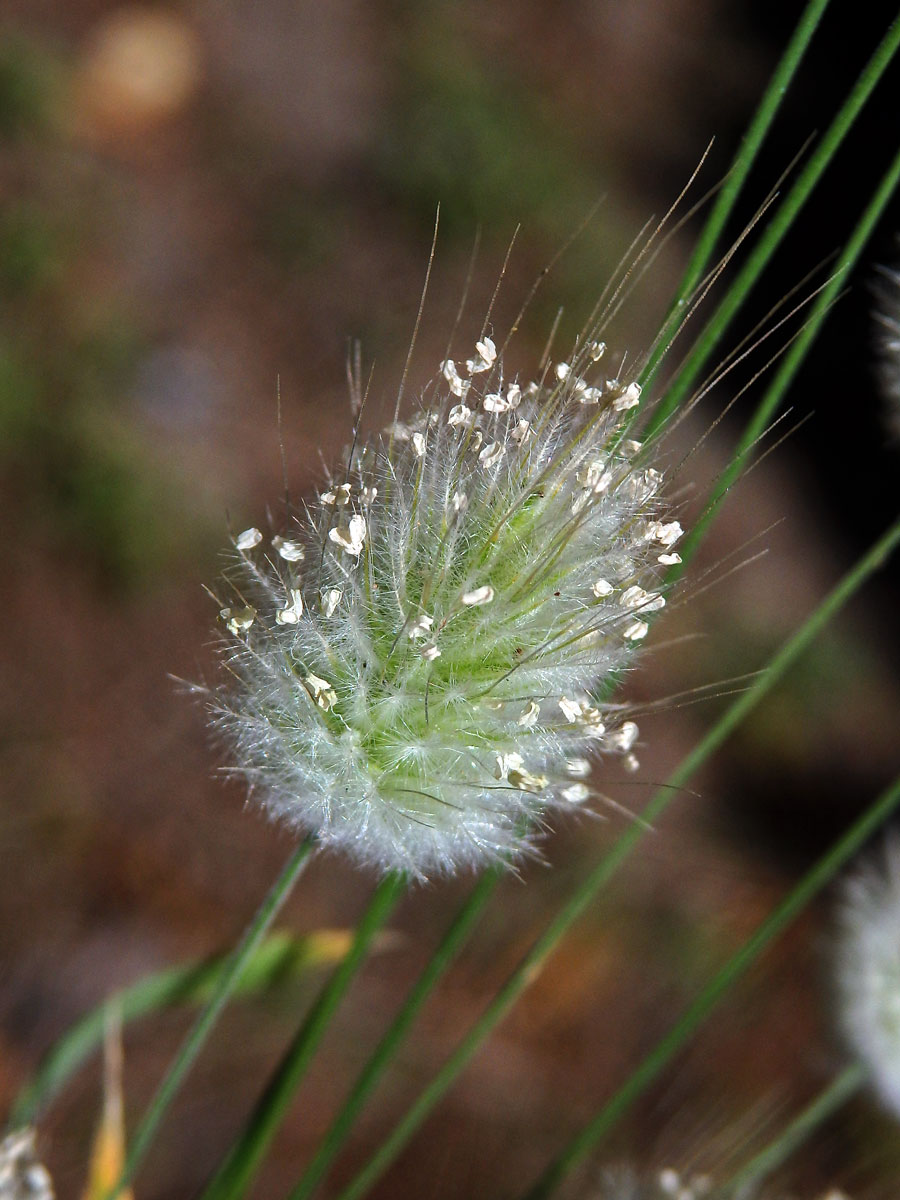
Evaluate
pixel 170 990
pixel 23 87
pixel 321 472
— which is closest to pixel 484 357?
pixel 170 990

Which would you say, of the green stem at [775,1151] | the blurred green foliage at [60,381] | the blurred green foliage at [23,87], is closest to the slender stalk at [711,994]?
the green stem at [775,1151]

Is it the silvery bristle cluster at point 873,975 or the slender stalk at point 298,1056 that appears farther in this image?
the silvery bristle cluster at point 873,975

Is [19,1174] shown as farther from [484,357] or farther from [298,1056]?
[484,357]

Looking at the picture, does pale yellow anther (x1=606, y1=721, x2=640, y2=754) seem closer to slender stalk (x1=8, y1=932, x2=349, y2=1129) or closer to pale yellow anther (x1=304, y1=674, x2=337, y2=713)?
pale yellow anther (x1=304, y1=674, x2=337, y2=713)

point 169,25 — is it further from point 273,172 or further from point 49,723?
point 49,723

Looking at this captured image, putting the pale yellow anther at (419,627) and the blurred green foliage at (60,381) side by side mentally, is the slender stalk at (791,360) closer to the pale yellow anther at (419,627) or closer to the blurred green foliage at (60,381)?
the pale yellow anther at (419,627)

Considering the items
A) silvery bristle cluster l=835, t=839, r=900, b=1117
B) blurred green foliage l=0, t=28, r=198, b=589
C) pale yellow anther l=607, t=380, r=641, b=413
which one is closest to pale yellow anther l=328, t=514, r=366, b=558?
pale yellow anther l=607, t=380, r=641, b=413
